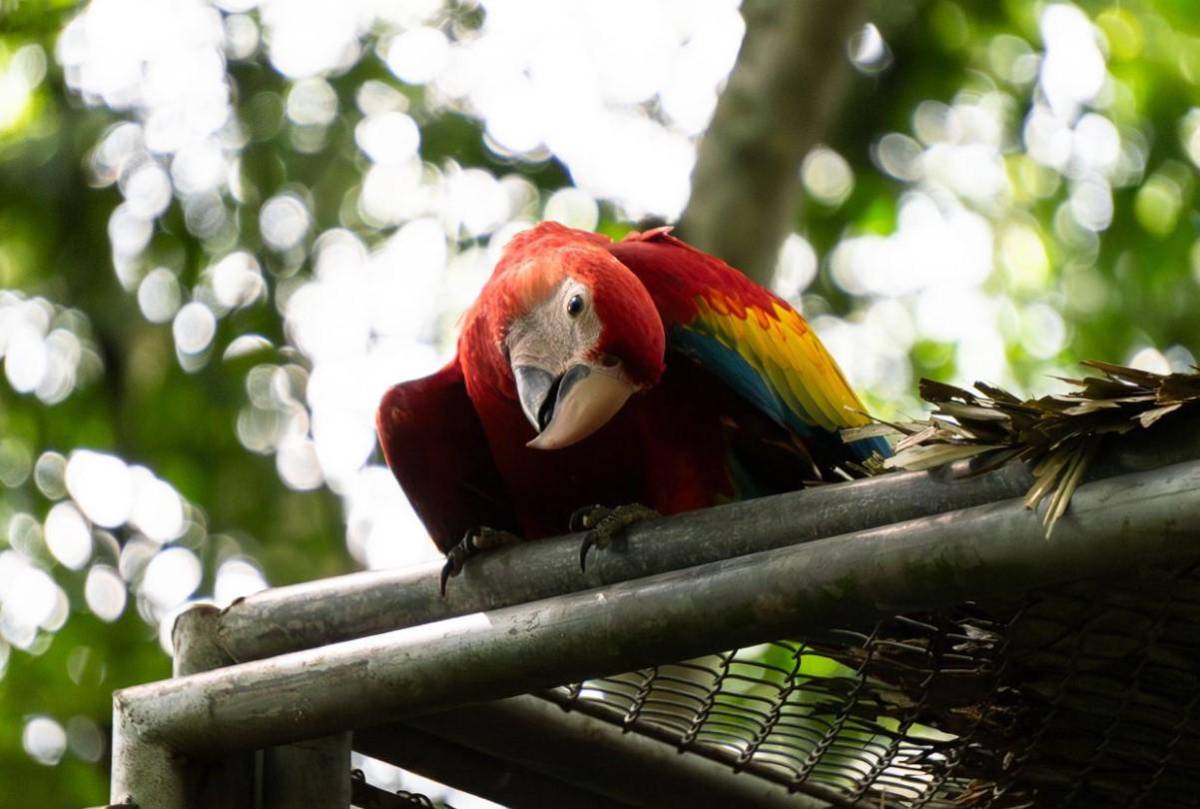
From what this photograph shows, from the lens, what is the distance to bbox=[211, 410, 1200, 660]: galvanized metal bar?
4.76ft

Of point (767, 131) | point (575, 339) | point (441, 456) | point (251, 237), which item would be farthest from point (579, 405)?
point (251, 237)

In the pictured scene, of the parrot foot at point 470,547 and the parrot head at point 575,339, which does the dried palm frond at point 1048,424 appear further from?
the parrot head at point 575,339

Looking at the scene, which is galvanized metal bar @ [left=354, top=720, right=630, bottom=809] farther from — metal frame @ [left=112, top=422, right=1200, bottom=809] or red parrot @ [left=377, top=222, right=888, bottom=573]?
red parrot @ [left=377, top=222, right=888, bottom=573]

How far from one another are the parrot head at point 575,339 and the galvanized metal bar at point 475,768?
19.5 inches

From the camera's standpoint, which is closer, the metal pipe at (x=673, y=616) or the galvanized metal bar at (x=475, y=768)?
the metal pipe at (x=673, y=616)

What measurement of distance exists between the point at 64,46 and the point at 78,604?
7.17 ft

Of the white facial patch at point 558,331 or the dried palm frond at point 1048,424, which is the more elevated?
the dried palm frond at point 1048,424

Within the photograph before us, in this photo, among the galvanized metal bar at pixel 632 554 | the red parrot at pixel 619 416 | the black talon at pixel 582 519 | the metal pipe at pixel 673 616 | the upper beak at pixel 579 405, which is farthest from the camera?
the red parrot at pixel 619 416

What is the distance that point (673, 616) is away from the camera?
1.53 metres

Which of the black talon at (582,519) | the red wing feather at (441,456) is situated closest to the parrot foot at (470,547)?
the black talon at (582,519)

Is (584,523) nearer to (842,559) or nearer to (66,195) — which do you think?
(842,559)

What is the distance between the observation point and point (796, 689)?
1947mm

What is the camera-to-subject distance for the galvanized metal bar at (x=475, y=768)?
2025mm

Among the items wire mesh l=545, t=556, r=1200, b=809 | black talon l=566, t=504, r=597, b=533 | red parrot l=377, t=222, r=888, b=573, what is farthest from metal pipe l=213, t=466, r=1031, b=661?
red parrot l=377, t=222, r=888, b=573
